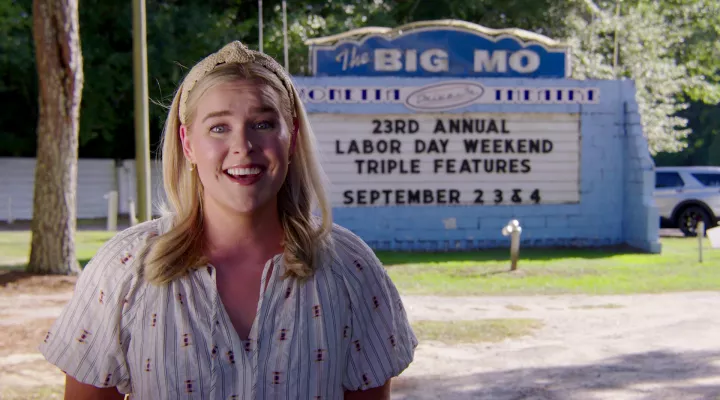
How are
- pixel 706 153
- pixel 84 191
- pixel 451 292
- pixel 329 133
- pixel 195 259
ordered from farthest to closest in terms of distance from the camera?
pixel 706 153, pixel 84 191, pixel 329 133, pixel 451 292, pixel 195 259

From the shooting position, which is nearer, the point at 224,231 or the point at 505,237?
the point at 224,231

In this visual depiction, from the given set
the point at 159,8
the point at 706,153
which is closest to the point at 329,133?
the point at 159,8

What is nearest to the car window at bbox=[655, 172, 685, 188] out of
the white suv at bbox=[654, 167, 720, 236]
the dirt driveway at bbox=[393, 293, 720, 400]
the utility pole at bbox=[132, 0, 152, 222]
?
the white suv at bbox=[654, 167, 720, 236]

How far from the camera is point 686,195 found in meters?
21.5

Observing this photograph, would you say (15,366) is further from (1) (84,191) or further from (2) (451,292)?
(1) (84,191)

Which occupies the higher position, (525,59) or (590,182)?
(525,59)

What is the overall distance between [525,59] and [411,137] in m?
2.56

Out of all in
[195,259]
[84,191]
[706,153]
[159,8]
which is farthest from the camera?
[706,153]

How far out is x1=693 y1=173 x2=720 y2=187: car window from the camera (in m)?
21.5

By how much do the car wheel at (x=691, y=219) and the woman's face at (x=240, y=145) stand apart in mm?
20347

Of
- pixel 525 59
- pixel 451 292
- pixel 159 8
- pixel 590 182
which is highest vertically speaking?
pixel 159 8

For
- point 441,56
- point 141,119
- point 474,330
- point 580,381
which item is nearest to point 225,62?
point 580,381

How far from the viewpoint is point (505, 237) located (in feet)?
58.2

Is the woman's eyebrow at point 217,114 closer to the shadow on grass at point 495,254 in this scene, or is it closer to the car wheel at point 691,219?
the shadow on grass at point 495,254
